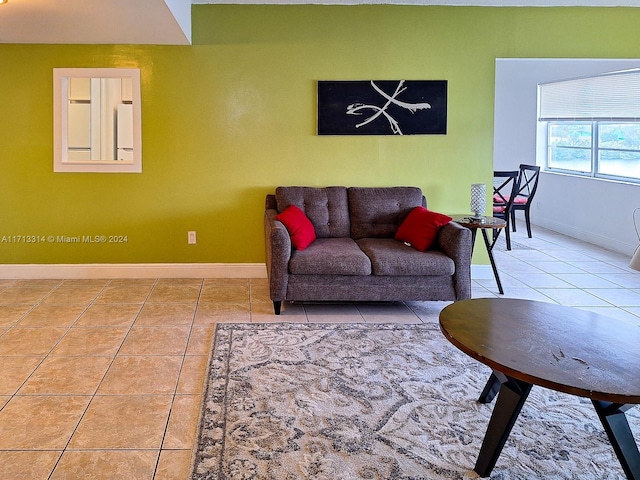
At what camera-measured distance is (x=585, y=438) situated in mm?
2342

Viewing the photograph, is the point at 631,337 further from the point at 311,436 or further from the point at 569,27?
the point at 569,27

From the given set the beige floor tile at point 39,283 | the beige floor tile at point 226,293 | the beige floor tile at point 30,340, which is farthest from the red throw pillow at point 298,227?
the beige floor tile at point 39,283

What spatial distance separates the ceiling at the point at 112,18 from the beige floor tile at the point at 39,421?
2393 mm

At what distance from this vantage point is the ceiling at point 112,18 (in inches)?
144

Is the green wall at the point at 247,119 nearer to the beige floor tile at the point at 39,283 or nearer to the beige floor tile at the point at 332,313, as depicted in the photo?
the beige floor tile at the point at 39,283

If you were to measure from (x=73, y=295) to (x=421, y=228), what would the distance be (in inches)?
110

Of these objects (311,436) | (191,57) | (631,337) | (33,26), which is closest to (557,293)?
(631,337)

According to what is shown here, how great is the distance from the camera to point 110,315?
4031mm

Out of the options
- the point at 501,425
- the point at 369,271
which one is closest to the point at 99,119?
the point at 369,271

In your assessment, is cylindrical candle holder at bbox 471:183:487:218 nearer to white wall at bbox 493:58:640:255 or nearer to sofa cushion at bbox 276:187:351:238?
sofa cushion at bbox 276:187:351:238

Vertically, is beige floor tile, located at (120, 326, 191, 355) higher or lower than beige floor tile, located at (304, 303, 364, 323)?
lower

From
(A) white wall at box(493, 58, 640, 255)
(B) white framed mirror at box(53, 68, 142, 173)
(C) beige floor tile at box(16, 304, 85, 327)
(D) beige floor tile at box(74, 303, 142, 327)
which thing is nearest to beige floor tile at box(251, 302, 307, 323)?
(D) beige floor tile at box(74, 303, 142, 327)

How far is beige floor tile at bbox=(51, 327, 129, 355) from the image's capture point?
3.31 metres

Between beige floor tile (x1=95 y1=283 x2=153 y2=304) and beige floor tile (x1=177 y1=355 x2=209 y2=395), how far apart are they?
4.50 feet
